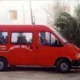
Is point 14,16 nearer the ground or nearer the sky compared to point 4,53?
nearer the sky

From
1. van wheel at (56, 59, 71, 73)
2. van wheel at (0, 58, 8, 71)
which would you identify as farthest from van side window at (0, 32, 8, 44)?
van wheel at (56, 59, 71, 73)

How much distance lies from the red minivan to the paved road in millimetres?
379

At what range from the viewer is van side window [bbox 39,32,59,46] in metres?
16.0

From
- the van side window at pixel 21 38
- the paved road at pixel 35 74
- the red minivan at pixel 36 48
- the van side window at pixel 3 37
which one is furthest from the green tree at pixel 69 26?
the van side window at pixel 3 37

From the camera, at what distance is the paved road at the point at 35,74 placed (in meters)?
14.4

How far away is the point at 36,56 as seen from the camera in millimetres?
16047

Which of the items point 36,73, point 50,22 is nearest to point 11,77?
point 36,73

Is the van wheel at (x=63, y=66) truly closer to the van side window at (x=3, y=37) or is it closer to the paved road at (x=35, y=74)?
the paved road at (x=35, y=74)

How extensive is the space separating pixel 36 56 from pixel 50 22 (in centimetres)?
928

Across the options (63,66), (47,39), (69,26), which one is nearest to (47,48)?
(47,39)

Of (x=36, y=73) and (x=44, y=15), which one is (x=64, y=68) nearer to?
(x=36, y=73)

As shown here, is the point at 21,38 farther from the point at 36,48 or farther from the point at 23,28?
the point at 36,48

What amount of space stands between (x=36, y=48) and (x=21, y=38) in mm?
823

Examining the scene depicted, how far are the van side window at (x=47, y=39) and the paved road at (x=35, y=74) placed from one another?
51.3 inches
